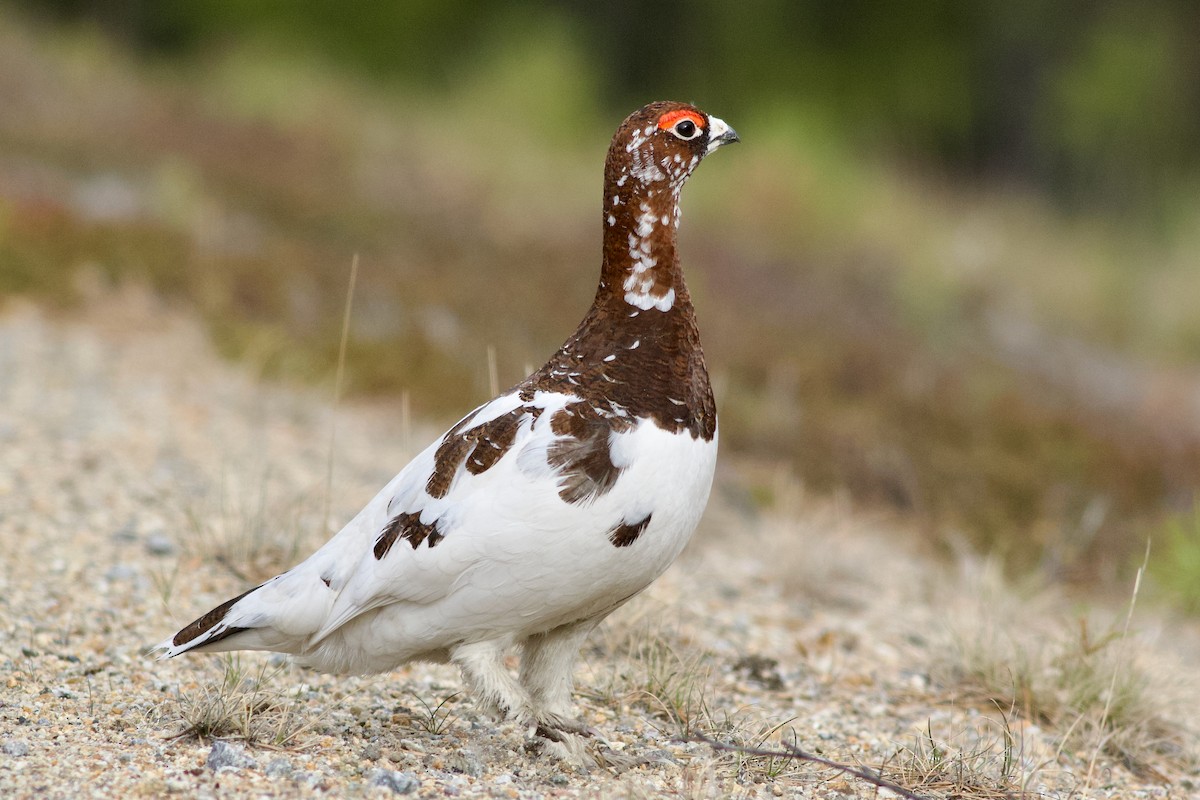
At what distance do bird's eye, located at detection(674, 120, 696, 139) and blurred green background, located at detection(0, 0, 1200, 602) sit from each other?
2892 millimetres

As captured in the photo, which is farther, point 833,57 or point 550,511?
point 833,57

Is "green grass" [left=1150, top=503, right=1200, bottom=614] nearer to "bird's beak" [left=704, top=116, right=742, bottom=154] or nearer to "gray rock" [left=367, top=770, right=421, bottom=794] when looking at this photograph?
Result: "bird's beak" [left=704, top=116, right=742, bottom=154]

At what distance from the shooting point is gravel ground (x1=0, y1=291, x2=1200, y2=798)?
3.19m

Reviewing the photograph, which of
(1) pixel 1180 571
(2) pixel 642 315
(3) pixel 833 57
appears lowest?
(1) pixel 1180 571

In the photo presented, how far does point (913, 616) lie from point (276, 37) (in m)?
15.2

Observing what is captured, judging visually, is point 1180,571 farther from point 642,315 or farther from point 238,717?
point 238,717

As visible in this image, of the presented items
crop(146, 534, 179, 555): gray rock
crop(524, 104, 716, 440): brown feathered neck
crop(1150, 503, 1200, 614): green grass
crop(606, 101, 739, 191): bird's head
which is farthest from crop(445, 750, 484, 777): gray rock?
crop(1150, 503, 1200, 614): green grass

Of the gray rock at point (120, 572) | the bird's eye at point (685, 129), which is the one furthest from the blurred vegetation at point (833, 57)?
the bird's eye at point (685, 129)

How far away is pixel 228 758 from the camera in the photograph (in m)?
3.05

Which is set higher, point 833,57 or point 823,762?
point 833,57

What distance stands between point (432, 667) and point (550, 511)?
1370 mm

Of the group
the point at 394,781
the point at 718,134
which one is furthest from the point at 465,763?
the point at 718,134

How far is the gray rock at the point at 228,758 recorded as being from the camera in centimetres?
303

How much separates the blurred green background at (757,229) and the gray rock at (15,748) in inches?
150
